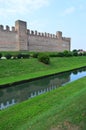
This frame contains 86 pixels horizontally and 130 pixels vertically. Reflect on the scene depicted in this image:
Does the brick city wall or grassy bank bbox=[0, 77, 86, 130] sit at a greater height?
the brick city wall

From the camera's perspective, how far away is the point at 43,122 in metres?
4.17

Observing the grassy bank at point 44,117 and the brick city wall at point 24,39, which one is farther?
the brick city wall at point 24,39

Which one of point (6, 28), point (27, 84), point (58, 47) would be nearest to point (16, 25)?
point (6, 28)

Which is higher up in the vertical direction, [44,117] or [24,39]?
[24,39]

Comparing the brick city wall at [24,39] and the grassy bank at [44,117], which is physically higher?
the brick city wall at [24,39]

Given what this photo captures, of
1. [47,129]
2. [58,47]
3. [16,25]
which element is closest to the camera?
[47,129]

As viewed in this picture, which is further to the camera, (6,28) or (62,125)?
(6,28)

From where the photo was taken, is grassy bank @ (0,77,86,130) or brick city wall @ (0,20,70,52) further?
brick city wall @ (0,20,70,52)

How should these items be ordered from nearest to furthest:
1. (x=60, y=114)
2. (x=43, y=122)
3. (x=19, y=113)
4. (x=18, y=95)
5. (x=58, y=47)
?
1. (x=43, y=122)
2. (x=60, y=114)
3. (x=19, y=113)
4. (x=18, y=95)
5. (x=58, y=47)

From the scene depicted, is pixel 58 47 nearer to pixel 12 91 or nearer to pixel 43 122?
pixel 12 91

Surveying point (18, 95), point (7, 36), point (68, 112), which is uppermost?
point (7, 36)

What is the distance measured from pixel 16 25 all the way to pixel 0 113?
2631cm

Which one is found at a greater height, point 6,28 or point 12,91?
point 6,28

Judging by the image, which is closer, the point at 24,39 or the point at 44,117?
the point at 44,117
